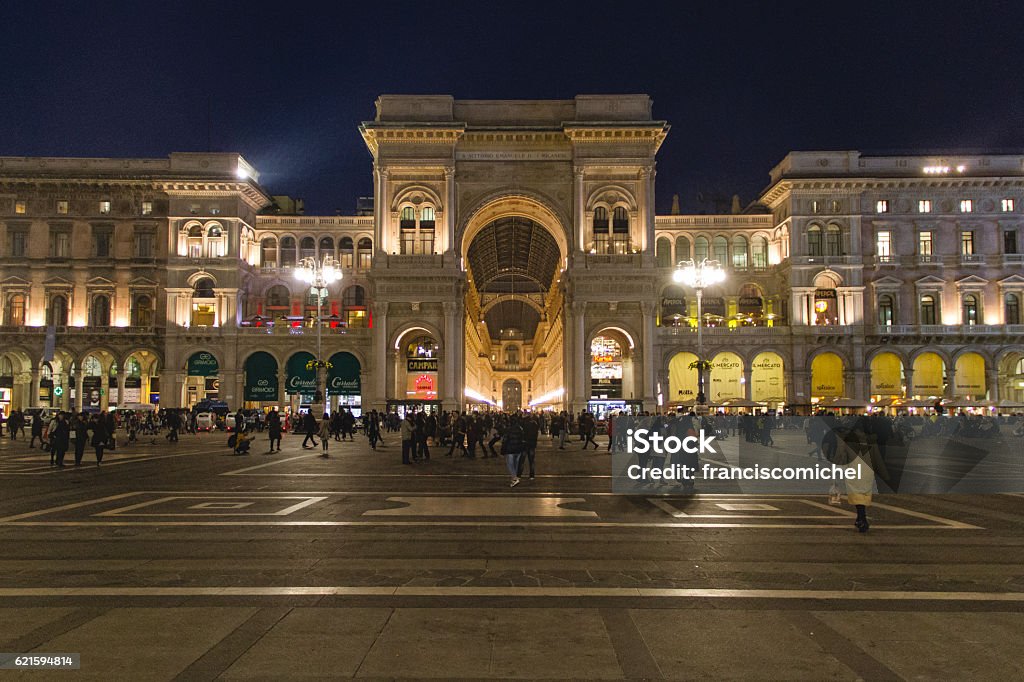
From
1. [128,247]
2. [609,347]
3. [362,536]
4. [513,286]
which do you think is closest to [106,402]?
[128,247]

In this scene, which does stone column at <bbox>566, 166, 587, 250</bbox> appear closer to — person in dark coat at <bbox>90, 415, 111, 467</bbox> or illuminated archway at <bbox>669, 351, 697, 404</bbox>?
A: illuminated archway at <bbox>669, 351, 697, 404</bbox>

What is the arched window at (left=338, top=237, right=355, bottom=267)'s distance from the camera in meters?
70.4

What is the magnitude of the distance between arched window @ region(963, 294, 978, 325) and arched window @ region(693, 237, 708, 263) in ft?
68.0

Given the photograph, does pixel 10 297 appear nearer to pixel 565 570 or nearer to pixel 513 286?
pixel 513 286

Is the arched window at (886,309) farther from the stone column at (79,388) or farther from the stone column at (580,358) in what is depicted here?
the stone column at (79,388)

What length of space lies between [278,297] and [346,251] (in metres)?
7.04

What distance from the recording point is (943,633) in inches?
260

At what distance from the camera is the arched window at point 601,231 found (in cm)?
6084

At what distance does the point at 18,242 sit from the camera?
64.7 m

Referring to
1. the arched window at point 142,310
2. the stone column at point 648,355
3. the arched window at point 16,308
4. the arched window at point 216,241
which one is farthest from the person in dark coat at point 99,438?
the arched window at point 16,308

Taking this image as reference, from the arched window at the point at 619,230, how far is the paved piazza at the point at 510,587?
4582cm

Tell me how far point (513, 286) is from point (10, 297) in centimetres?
5766

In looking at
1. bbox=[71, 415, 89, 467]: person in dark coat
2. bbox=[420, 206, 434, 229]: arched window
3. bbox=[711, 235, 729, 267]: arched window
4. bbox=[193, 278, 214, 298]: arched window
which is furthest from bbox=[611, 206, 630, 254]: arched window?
bbox=[71, 415, 89, 467]: person in dark coat

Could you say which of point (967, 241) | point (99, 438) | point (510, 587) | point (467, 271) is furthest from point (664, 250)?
point (510, 587)
